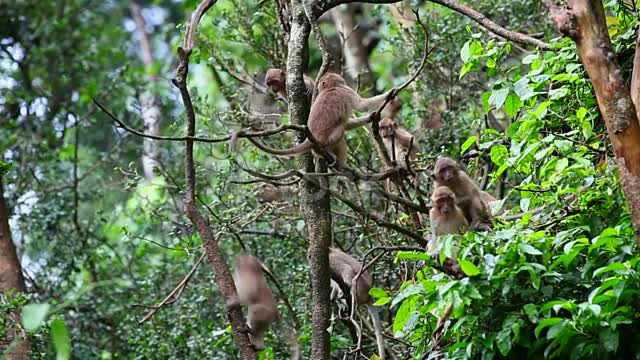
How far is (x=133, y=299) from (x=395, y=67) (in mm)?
5724

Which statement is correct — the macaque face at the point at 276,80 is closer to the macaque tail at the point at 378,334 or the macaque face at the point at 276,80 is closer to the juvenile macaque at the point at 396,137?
the juvenile macaque at the point at 396,137

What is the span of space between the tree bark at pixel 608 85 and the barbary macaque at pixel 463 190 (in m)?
2.23

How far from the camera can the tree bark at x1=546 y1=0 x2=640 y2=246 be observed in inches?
190

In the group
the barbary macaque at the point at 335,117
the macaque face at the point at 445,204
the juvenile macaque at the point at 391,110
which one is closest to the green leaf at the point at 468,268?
the macaque face at the point at 445,204

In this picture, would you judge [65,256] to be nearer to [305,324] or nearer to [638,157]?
[305,324]

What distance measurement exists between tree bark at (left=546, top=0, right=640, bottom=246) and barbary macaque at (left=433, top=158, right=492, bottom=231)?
2.23 meters

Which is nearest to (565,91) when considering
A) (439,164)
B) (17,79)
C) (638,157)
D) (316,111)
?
(638,157)

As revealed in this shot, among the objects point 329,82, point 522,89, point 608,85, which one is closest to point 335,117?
point 329,82

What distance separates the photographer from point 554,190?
218 inches

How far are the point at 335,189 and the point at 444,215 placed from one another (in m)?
2.04

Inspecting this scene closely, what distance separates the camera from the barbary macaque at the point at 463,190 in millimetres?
7109

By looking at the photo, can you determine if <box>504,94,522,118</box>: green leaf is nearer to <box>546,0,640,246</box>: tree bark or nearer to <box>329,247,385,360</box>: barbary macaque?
<box>546,0,640,246</box>: tree bark

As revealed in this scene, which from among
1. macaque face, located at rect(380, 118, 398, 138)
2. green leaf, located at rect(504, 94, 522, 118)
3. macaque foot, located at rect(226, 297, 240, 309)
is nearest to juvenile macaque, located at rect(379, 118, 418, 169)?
macaque face, located at rect(380, 118, 398, 138)

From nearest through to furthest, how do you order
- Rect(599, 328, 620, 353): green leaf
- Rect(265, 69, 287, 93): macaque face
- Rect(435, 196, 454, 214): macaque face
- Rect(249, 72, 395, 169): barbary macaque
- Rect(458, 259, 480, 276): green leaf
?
Rect(599, 328, 620, 353): green leaf
Rect(458, 259, 480, 276): green leaf
Rect(435, 196, 454, 214): macaque face
Rect(249, 72, 395, 169): barbary macaque
Rect(265, 69, 287, 93): macaque face
